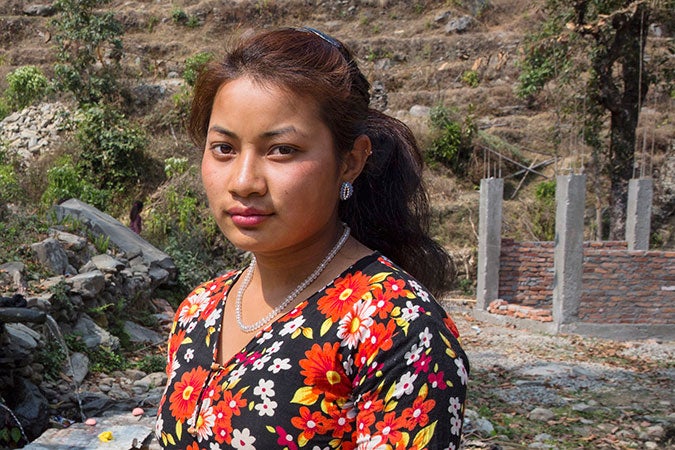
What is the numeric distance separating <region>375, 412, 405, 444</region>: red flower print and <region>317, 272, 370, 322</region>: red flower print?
0.18m

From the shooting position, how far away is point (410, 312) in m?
1.03

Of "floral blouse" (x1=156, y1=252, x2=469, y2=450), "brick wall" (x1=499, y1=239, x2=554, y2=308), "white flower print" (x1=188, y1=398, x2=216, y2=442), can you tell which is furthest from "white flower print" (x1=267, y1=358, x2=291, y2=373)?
"brick wall" (x1=499, y1=239, x2=554, y2=308)

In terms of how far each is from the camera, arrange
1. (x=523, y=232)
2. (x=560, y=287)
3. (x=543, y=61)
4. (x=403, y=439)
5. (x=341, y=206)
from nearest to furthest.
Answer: (x=403, y=439) < (x=341, y=206) < (x=560, y=287) < (x=543, y=61) < (x=523, y=232)

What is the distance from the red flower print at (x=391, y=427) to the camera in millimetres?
979

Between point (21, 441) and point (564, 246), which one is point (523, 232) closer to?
point (564, 246)

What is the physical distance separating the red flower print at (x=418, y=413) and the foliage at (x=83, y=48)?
47.1 feet

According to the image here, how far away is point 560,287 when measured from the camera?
Answer: 8.80m

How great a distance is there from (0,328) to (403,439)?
4.21 meters

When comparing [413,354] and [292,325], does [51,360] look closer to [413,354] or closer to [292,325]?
[292,325]

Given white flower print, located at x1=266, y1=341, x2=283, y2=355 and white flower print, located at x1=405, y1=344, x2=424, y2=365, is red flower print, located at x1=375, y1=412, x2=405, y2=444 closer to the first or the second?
white flower print, located at x1=405, y1=344, x2=424, y2=365

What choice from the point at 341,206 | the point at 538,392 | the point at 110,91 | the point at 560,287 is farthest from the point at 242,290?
the point at 110,91

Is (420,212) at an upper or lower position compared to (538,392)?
upper

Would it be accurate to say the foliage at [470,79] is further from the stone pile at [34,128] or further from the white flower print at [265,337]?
the white flower print at [265,337]

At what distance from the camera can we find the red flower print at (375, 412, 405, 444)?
3.21ft
